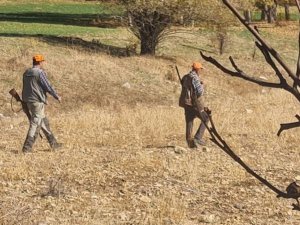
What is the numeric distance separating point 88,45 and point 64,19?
47.1 ft

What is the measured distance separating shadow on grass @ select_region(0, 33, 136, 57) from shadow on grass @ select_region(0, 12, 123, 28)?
23.5 feet

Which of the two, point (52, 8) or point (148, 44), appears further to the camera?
point (52, 8)

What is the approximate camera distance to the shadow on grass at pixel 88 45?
88.1 feet

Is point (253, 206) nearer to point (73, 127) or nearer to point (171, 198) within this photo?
point (171, 198)

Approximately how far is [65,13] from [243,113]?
32071 mm

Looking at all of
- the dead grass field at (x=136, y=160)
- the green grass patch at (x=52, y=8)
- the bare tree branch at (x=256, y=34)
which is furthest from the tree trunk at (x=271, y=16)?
the bare tree branch at (x=256, y=34)

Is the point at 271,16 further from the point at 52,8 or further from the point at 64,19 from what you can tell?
the point at 52,8

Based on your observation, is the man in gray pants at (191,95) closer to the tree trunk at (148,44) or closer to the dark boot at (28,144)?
the dark boot at (28,144)

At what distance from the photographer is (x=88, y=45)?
90.7 feet

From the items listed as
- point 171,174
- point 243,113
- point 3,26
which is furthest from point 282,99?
point 3,26

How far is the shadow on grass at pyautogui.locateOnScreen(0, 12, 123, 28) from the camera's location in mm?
37625

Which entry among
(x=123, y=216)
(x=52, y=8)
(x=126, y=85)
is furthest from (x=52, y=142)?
(x=52, y=8)

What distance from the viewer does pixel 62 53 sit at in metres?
24.7

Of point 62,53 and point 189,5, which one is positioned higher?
point 189,5
